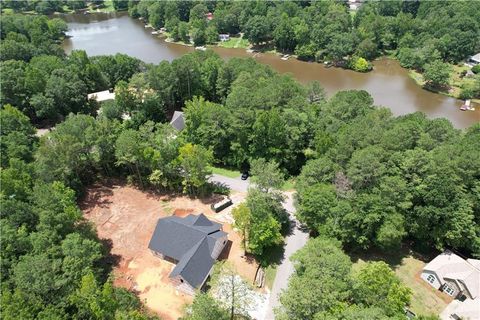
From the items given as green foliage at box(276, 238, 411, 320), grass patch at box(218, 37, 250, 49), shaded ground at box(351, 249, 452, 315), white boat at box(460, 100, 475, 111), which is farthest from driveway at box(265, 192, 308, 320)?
grass patch at box(218, 37, 250, 49)

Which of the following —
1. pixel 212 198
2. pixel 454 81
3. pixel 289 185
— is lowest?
pixel 212 198

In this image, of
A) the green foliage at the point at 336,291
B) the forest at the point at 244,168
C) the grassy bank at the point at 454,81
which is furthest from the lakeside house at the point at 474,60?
the green foliage at the point at 336,291

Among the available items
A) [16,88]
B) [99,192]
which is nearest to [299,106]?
[99,192]

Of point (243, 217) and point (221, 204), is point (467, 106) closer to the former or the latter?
point (221, 204)

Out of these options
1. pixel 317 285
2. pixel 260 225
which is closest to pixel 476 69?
pixel 260 225

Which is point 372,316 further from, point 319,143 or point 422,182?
point 319,143

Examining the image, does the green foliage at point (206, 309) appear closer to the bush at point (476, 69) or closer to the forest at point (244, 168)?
the forest at point (244, 168)
